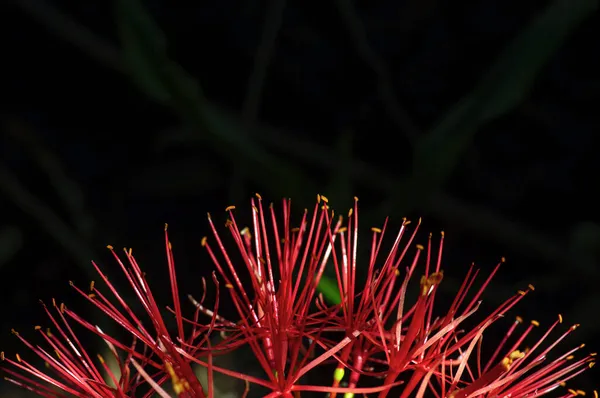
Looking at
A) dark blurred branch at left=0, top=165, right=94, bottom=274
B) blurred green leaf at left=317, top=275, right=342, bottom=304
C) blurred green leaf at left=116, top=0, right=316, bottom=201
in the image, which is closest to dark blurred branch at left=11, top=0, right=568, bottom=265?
dark blurred branch at left=0, top=165, right=94, bottom=274

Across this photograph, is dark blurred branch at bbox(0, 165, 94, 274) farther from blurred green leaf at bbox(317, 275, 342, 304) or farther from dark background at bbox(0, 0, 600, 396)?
blurred green leaf at bbox(317, 275, 342, 304)

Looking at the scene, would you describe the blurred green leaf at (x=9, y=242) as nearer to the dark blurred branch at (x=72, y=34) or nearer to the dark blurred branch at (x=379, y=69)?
the dark blurred branch at (x=72, y=34)

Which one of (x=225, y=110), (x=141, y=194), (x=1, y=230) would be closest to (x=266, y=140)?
(x=225, y=110)

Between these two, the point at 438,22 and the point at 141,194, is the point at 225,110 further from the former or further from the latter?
the point at 438,22

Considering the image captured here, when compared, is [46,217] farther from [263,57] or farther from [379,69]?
[379,69]

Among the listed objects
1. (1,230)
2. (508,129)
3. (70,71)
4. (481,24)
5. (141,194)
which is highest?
(481,24)

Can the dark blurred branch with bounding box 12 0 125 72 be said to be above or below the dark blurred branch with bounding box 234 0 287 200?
below

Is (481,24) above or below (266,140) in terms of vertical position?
above

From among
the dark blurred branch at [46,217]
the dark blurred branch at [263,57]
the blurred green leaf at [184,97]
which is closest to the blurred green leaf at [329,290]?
the blurred green leaf at [184,97]
